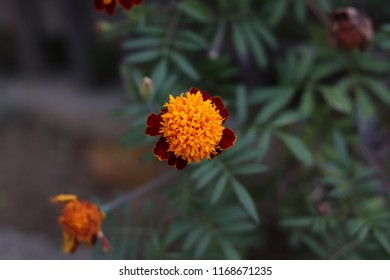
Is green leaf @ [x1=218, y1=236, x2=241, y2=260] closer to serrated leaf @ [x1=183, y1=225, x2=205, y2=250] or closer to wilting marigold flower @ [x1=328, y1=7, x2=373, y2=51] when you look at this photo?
serrated leaf @ [x1=183, y1=225, x2=205, y2=250]

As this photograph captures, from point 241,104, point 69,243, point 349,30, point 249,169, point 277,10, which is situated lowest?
point 69,243

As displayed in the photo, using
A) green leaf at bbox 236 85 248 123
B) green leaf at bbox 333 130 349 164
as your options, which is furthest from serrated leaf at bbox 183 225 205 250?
green leaf at bbox 333 130 349 164

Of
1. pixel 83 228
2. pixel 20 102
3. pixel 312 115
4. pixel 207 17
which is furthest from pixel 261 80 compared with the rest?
pixel 20 102

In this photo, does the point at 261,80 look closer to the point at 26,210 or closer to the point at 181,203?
the point at 181,203

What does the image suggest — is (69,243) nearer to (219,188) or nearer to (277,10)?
(219,188)

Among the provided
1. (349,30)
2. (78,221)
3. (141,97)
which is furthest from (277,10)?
(78,221)

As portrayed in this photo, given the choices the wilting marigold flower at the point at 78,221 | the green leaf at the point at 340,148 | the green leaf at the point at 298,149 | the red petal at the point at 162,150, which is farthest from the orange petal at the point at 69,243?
the green leaf at the point at 340,148
